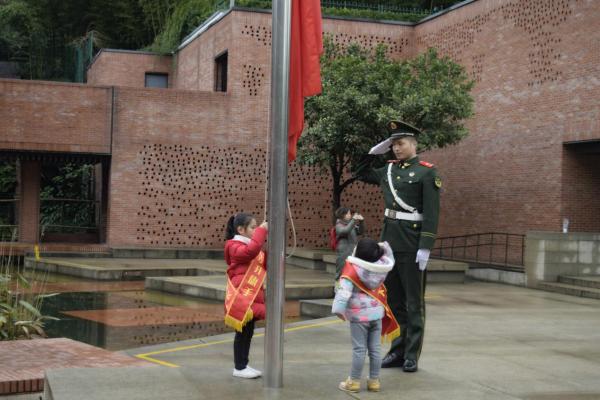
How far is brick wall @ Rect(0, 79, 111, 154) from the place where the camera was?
25766 mm

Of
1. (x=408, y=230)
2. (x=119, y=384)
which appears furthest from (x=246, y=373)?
(x=408, y=230)

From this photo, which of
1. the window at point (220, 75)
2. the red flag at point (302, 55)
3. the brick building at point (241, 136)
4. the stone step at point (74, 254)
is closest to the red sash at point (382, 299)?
Result: the red flag at point (302, 55)

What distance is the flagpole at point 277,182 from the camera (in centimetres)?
596

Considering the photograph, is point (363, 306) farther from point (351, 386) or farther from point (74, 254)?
point (74, 254)

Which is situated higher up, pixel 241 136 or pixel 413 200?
pixel 241 136

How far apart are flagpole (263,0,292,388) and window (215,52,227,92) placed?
23044mm

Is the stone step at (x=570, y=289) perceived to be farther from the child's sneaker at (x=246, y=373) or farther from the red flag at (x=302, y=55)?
the red flag at (x=302, y=55)

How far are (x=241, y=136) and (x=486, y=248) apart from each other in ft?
29.0

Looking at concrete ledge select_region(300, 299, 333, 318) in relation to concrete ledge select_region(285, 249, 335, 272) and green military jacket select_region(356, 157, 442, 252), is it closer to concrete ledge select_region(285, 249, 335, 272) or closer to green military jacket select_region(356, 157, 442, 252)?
green military jacket select_region(356, 157, 442, 252)

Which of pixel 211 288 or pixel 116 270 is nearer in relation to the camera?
pixel 211 288

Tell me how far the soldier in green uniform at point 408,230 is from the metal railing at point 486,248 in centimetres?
1459

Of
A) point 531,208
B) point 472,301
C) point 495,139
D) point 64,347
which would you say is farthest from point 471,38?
point 64,347

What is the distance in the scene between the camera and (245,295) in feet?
22.1

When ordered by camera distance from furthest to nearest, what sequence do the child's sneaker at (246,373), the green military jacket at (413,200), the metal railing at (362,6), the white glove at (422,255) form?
the metal railing at (362,6) → the green military jacket at (413,200) → the white glove at (422,255) → the child's sneaker at (246,373)
